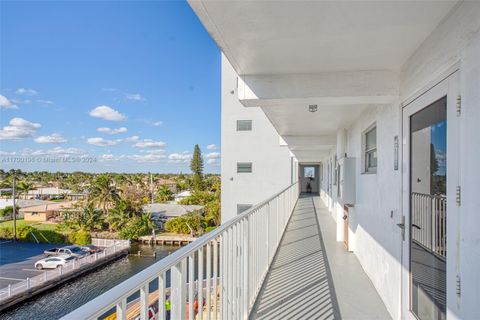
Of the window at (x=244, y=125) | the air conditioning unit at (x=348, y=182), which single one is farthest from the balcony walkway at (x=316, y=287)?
the window at (x=244, y=125)

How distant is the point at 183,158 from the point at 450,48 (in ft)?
174

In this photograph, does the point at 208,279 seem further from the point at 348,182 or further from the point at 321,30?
the point at 348,182

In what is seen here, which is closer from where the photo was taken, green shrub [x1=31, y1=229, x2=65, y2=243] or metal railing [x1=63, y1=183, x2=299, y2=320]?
metal railing [x1=63, y1=183, x2=299, y2=320]

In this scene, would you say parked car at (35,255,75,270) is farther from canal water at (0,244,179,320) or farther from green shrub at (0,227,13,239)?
green shrub at (0,227,13,239)

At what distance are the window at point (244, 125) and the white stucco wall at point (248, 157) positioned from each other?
0.56 ft

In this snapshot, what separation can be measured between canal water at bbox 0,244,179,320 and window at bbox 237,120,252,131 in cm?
787

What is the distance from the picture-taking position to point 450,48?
63.1 inches

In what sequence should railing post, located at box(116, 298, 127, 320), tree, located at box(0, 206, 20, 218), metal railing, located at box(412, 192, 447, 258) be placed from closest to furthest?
railing post, located at box(116, 298, 127, 320), metal railing, located at box(412, 192, 447, 258), tree, located at box(0, 206, 20, 218)

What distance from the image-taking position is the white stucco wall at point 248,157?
15.9 meters

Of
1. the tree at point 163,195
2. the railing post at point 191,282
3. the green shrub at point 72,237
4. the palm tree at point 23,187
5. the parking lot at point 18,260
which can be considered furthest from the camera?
the tree at point 163,195

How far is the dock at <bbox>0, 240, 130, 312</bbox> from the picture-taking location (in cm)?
1469

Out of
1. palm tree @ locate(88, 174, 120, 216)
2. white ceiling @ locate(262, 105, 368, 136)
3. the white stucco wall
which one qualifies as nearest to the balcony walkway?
white ceiling @ locate(262, 105, 368, 136)

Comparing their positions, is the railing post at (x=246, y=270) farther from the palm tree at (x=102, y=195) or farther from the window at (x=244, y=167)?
the palm tree at (x=102, y=195)

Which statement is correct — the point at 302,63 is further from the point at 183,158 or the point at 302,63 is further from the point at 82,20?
the point at 183,158
